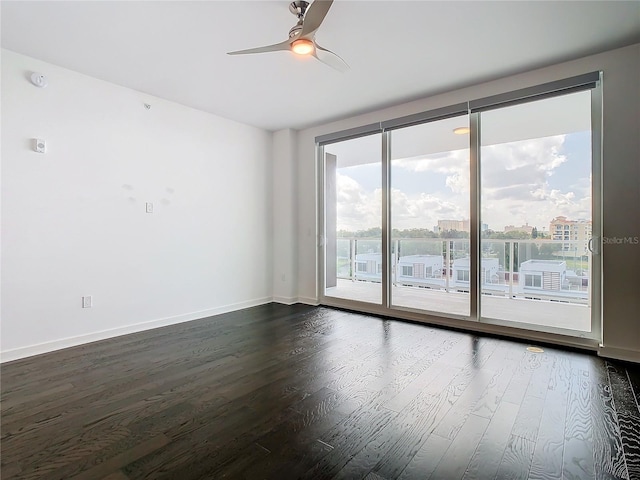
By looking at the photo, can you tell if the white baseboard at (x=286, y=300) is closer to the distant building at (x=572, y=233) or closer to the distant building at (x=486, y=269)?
the distant building at (x=486, y=269)

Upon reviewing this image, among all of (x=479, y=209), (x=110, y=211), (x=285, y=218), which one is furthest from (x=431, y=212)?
(x=110, y=211)

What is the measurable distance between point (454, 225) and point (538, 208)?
870 mm

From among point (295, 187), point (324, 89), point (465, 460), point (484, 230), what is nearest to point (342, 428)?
point (465, 460)

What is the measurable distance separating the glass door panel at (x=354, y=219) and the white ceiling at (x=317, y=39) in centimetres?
116

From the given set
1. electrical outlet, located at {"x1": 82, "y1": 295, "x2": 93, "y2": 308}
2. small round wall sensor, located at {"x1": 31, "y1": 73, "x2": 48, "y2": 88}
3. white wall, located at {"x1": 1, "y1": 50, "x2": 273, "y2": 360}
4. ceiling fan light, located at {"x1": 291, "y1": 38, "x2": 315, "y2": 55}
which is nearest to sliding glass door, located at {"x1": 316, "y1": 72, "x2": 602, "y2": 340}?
white wall, located at {"x1": 1, "y1": 50, "x2": 273, "y2": 360}

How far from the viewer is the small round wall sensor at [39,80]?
2.92 meters

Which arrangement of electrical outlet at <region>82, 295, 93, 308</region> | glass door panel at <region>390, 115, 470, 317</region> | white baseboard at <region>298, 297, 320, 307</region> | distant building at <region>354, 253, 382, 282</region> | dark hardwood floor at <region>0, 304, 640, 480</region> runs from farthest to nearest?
white baseboard at <region>298, 297, 320, 307</region>, distant building at <region>354, 253, 382, 282</region>, glass door panel at <region>390, 115, 470, 317</region>, electrical outlet at <region>82, 295, 93, 308</region>, dark hardwood floor at <region>0, 304, 640, 480</region>

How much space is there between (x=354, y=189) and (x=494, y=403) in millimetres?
3377

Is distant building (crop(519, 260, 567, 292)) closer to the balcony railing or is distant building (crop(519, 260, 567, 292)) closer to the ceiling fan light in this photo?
the balcony railing

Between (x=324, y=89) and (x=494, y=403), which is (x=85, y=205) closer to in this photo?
(x=324, y=89)

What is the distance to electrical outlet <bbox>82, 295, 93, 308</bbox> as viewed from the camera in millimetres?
3256

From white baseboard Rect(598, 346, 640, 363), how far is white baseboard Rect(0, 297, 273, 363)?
4138 millimetres

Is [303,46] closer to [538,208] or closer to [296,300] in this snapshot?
[538,208]

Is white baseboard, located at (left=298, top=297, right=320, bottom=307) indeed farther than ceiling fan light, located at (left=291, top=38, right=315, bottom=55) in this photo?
Yes
